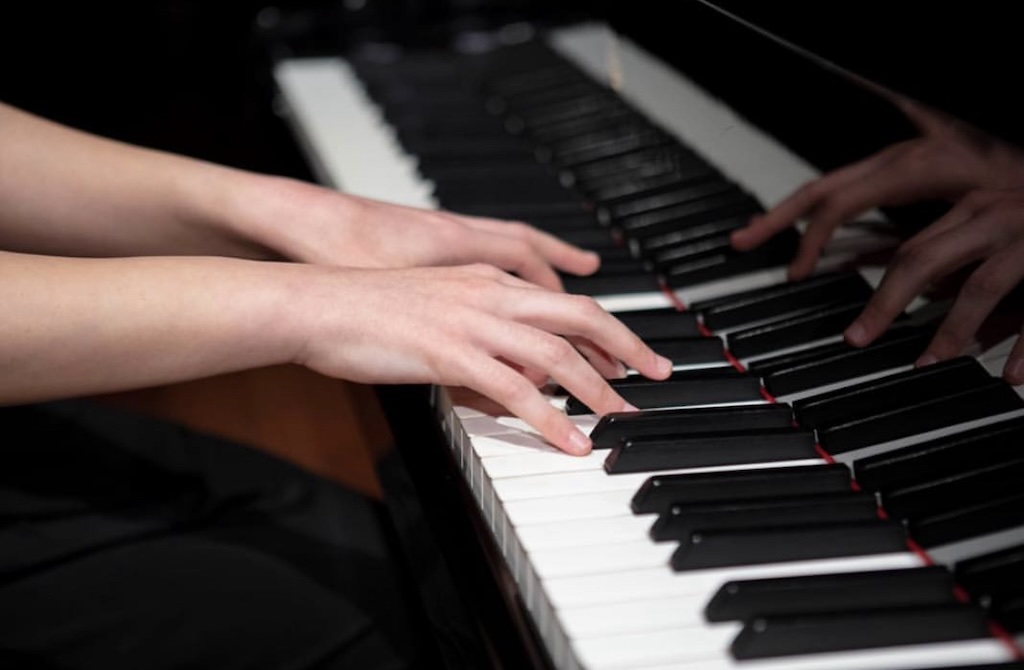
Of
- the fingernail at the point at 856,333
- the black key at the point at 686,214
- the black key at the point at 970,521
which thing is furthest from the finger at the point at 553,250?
the black key at the point at 970,521

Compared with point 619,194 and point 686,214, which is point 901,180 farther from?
point 619,194

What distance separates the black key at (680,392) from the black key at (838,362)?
4 centimetres

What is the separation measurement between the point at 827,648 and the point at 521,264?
62 cm

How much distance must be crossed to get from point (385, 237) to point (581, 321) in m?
0.33

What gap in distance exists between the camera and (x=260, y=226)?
4.54 ft

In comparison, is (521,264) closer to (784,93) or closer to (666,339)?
(666,339)

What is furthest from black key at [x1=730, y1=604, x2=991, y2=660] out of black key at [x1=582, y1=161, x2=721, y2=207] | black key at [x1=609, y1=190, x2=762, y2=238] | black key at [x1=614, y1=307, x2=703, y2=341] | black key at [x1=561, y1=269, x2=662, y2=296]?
black key at [x1=582, y1=161, x2=721, y2=207]

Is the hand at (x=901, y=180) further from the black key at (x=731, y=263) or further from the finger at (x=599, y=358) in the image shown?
the finger at (x=599, y=358)

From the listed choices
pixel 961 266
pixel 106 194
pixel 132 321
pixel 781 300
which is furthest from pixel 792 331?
pixel 106 194

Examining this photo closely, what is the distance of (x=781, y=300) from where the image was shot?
Answer: 130cm

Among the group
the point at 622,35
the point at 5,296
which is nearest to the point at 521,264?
the point at 5,296

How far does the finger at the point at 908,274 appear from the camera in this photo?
1163 millimetres

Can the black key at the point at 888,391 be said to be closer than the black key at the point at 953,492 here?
No

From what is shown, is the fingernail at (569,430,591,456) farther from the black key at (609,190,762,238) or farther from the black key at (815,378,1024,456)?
the black key at (609,190,762,238)
